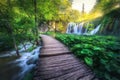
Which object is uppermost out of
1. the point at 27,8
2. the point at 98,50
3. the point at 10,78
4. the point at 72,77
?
the point at 27,8

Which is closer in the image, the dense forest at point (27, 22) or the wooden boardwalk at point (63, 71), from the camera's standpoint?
the wooden boardwalk at point (63, 71)

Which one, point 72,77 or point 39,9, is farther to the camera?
point 39,9

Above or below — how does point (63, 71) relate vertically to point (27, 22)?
below

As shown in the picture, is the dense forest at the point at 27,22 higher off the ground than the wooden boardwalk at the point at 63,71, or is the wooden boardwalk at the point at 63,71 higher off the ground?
the dense forest at the point at 27,22

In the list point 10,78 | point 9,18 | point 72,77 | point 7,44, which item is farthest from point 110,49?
point 7,44

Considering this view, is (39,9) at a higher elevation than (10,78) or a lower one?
higher

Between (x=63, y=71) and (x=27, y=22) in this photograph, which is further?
(x=27, y=22)

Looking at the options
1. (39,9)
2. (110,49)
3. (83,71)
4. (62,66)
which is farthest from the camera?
(39,9)

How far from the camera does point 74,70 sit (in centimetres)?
498

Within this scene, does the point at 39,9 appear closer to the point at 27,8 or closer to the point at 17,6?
the point at 27,8

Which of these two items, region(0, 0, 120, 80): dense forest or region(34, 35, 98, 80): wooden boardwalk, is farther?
region(0, 0, 120, 80): dense forest

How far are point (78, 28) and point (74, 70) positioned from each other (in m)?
22.6

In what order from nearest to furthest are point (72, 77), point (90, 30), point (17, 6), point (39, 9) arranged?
point (72, 77)
point (17, 6)
point (39, 9)
point (90, 30)

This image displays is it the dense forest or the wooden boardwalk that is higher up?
the dense forest
